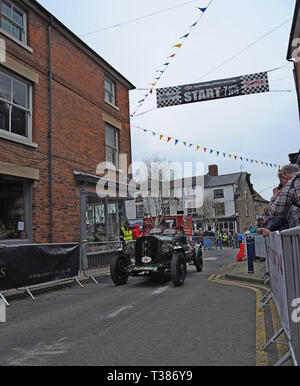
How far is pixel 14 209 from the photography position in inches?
385

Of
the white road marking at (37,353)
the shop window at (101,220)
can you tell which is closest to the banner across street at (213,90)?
the shop window at (101,220)

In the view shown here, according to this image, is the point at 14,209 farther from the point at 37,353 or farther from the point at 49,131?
the point at 37,353

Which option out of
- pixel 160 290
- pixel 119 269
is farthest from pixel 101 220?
pixel 160 290

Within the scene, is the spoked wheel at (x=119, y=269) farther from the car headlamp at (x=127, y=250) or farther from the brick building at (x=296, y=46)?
the brick building at (x=296, y=46)

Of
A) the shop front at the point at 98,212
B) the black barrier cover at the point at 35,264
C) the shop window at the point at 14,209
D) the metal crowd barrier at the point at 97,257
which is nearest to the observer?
the black barrier cover at the point at 35,264

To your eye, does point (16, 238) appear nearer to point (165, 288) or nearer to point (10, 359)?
point (165, 288)

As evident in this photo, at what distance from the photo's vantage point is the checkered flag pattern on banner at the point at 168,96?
11273 mm

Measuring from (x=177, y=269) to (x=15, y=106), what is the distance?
22.7ft

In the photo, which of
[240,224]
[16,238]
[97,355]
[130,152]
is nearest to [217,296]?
[97,355]

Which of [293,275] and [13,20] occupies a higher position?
[13,20]

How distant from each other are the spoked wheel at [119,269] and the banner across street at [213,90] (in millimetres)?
5666

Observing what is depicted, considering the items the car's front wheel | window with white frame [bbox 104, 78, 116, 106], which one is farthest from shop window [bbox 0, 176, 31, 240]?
window with white frame [bbox 104, 78, 116, 106]

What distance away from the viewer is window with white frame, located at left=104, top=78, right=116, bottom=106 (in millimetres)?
14922

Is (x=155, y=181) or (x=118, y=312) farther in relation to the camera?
(x=155, y=181)
